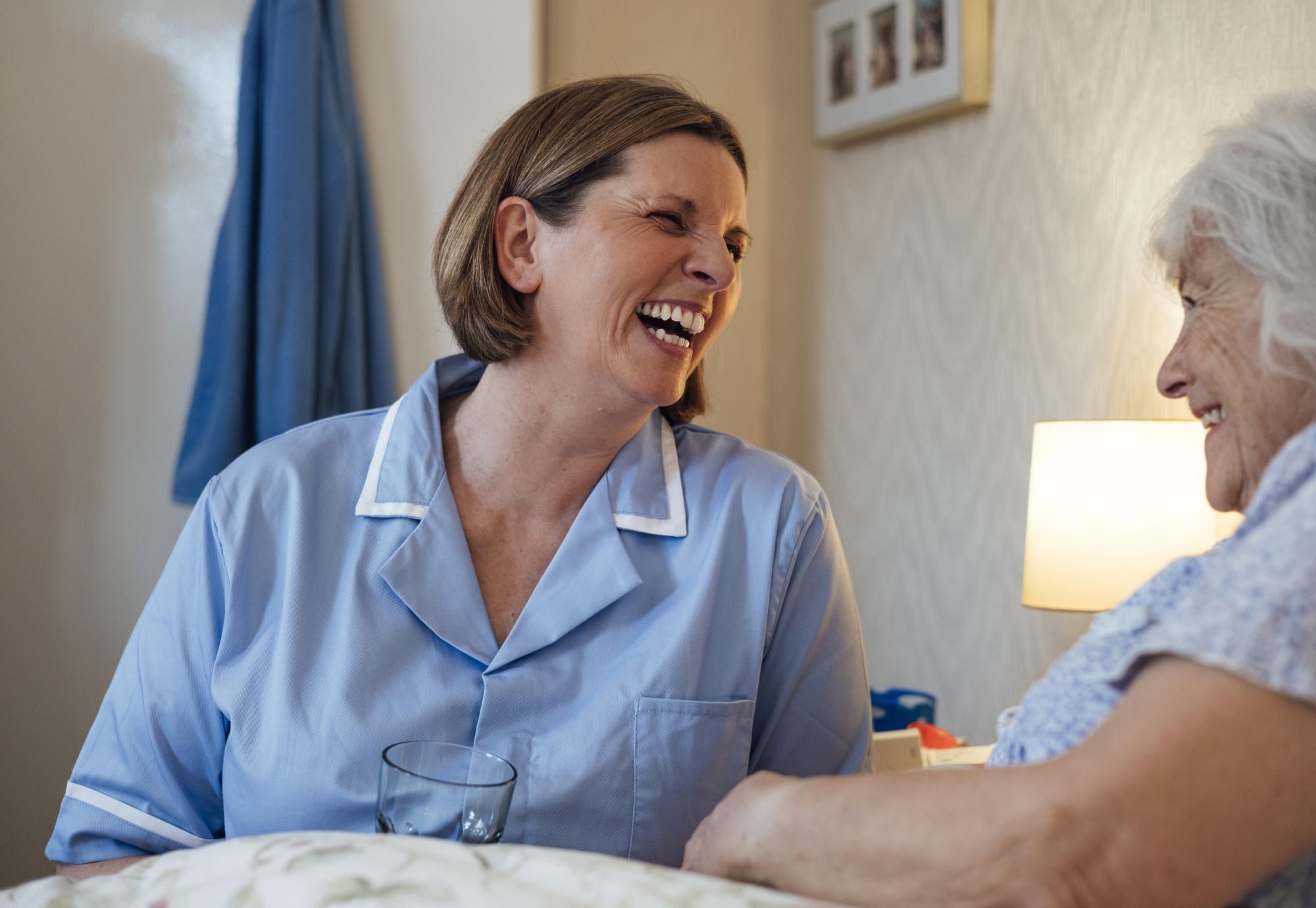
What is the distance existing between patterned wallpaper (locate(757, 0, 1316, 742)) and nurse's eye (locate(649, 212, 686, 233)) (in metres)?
0.93

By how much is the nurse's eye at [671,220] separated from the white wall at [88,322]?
1.13m

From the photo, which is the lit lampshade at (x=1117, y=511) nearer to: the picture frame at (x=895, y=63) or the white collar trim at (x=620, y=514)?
the white collar trim at (x=620, y=514)

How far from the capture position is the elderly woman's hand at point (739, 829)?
78cm

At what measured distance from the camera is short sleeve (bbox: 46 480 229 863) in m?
1.14

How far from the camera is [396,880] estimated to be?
0.63m

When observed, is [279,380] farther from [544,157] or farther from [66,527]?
[544,157]

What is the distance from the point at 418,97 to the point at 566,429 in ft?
3.87

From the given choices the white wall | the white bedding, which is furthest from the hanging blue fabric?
the white bedding

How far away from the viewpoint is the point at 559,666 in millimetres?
1178

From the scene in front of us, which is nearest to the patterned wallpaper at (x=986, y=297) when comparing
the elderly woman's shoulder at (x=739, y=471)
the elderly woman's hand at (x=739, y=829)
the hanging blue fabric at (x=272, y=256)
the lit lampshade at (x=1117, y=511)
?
the lit lampshade at (x=1117, y=511)

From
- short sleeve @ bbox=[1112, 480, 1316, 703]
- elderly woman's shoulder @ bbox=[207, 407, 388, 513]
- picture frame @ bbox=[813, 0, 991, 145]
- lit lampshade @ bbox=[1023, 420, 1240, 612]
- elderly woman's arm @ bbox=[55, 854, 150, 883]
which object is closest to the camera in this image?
short sleeve @ bbox=[1112, 480, 1316, 703]

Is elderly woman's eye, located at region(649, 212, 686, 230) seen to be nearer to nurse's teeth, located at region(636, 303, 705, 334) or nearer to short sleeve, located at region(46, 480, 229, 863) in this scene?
nurse's teeth, located at region(636, 303, 705, 334)

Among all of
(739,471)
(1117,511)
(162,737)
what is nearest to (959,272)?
(1117,511)

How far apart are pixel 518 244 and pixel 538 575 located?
39 centimetres
